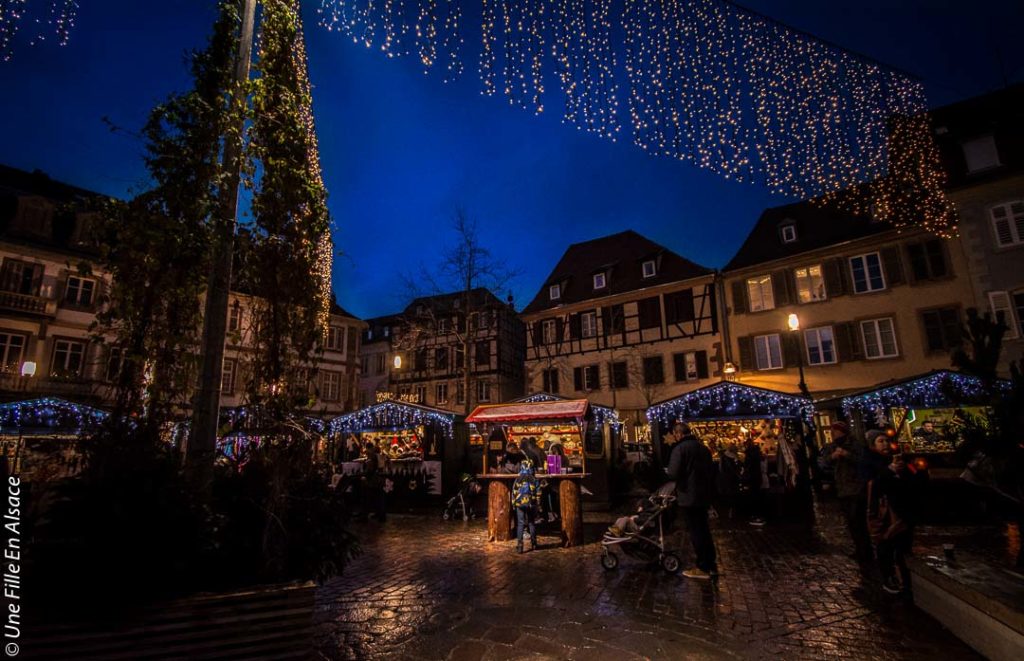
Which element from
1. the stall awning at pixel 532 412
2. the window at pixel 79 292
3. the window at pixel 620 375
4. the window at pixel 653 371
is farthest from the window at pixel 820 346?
the window at pixel 79 292

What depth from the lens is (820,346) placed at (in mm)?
22203

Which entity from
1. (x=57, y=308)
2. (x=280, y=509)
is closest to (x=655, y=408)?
(x=280, y=509)

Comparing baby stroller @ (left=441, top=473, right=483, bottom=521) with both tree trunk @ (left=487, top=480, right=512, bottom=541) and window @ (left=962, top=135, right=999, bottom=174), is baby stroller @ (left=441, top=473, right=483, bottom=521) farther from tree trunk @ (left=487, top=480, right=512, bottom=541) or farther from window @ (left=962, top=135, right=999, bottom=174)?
window @ (left=962, top=135, right=999, bottom=174)

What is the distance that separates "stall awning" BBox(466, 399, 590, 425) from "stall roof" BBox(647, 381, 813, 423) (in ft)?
17.8

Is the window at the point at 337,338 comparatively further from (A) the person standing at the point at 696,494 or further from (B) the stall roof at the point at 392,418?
(A) the person standing at the point at 696,494

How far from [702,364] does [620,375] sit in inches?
183

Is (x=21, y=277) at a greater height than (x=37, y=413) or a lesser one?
greater

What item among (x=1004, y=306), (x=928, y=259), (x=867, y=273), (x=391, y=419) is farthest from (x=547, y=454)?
(x=928, y=259)

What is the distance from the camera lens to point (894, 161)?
1855 centimetres

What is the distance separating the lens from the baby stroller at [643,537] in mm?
6930

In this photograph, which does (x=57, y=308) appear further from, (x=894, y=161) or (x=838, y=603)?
(x=894, y=161)

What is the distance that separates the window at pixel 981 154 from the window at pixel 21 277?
38.5m

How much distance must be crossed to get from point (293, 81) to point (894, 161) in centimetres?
2215

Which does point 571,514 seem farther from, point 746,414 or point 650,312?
point 650,312
